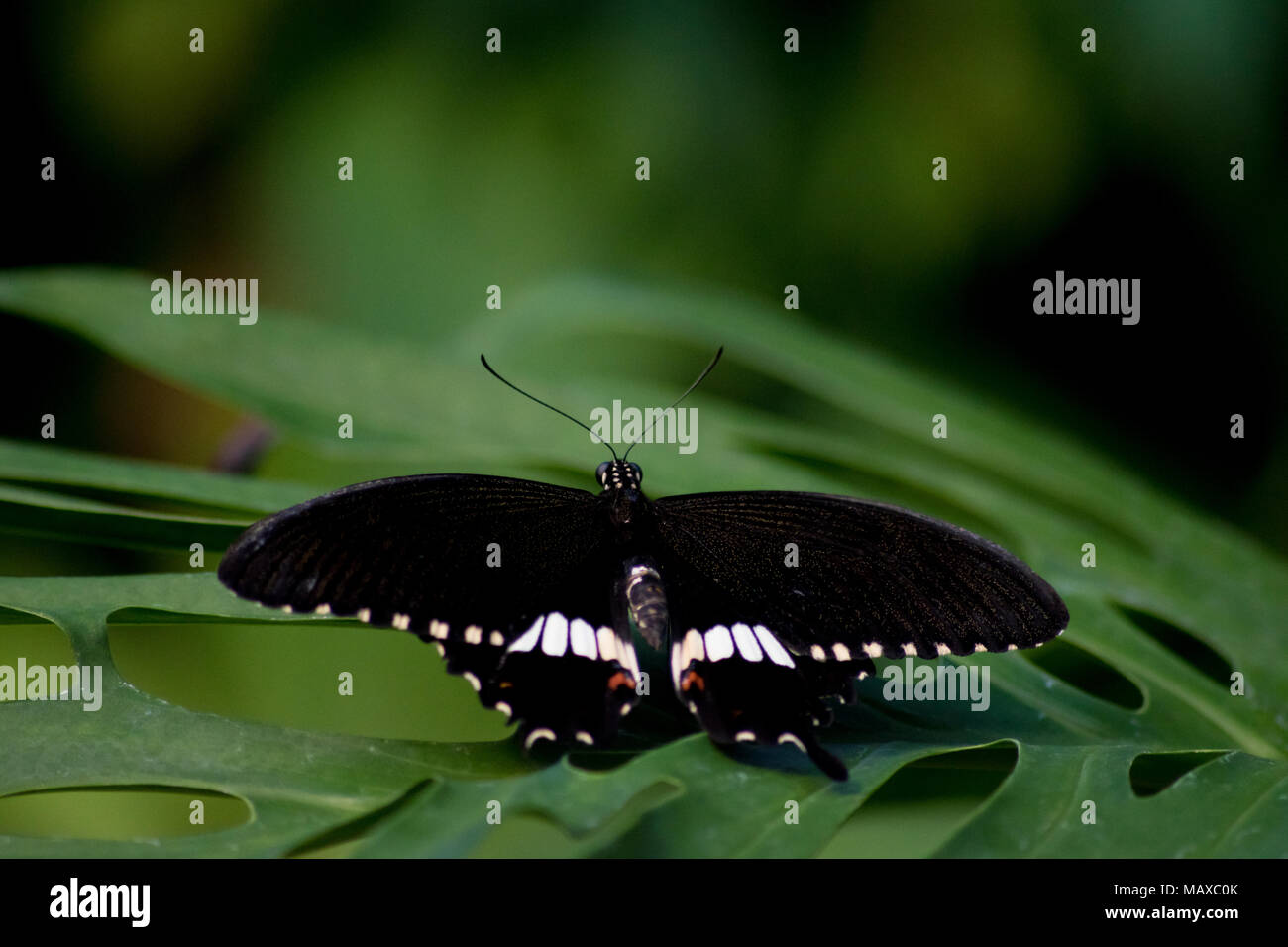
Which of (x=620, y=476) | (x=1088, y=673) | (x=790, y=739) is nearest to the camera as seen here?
(x=790, y=739)

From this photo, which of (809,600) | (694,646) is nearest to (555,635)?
(694,646)

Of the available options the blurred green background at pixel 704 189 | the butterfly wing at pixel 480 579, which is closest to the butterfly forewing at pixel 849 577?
the butterfly wing at pixel 480 579

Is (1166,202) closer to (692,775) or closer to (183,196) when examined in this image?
(692,775)

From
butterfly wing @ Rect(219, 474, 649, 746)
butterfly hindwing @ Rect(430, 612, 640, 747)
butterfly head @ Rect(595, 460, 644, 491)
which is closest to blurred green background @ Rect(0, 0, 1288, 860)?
butterfly head @ Rect(595, 460, 644, 491)

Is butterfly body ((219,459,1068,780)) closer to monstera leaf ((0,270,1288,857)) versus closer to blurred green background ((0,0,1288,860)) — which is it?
Answer: monstera leaf ((0,270,1288,857))

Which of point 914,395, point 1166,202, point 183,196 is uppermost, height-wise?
point 183,196

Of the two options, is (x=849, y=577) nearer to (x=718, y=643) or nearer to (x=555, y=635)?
(x=718, y=643)
